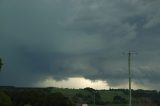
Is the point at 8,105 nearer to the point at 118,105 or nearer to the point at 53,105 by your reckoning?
the point at 53,105

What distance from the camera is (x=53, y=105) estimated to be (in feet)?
533

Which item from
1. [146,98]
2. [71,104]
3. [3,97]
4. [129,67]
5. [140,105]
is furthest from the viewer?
[146,98]

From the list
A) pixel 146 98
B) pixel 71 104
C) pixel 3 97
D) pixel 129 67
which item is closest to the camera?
pixel 129 67

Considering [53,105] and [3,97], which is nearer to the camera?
[3,97]

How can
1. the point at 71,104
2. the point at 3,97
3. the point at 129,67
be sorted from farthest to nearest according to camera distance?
the point at 71,104 < the point at 3,97 < the point at 129,67

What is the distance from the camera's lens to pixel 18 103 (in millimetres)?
160875

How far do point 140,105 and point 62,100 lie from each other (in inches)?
1272

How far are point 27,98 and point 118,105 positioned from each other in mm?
38809

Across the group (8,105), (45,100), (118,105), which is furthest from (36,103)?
(118,105)

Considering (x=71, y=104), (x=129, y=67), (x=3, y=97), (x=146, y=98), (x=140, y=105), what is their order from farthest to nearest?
(x=146, y=98) < (x=140, y=105) < (x=71, y=104) < (x=3, y=97) < (x=129, y=67)

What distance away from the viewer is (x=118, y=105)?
18375 centimetres

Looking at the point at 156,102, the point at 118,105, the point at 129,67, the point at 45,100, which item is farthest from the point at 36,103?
the point at 129,67

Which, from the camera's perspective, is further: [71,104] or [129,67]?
[71,104]

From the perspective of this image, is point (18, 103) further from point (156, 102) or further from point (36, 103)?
point (156, 102)
